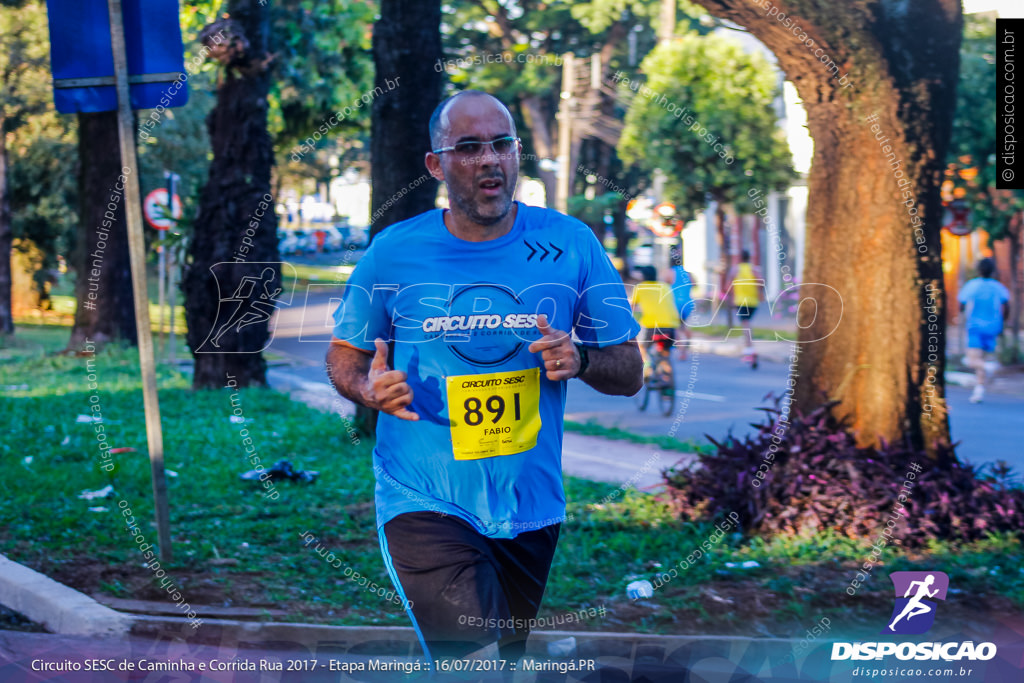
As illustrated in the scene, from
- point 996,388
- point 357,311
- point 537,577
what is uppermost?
point 357,311

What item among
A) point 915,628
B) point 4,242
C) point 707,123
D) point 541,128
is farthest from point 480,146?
point 541,128

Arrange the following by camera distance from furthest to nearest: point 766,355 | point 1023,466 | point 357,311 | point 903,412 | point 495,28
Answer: point 495,28 < point 766,355 < point 1023,466 < point 903,412 < point 357,311

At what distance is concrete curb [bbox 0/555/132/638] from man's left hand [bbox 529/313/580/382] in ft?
8.48

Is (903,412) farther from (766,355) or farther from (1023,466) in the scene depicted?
(766,355)

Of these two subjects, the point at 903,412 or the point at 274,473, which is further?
the point at 274,473

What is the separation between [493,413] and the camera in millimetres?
3246

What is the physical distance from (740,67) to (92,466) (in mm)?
17494

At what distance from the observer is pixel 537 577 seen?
3.38m

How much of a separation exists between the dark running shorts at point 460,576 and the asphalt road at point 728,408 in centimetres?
496

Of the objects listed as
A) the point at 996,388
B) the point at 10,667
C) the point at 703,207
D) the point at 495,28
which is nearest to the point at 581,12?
the point at 495,28

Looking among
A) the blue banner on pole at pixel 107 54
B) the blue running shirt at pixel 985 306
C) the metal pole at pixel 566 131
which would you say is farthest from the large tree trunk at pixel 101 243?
the blue running shirt at pixel 985 306

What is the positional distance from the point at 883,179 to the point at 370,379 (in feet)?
13.5

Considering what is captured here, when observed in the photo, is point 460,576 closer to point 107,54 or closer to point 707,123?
point 107,54

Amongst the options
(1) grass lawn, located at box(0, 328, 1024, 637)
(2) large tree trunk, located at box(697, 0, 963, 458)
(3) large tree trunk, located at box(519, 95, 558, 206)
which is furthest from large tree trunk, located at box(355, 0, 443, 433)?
(3) large tree trunk, located at box(519, 95, 558, 206)
